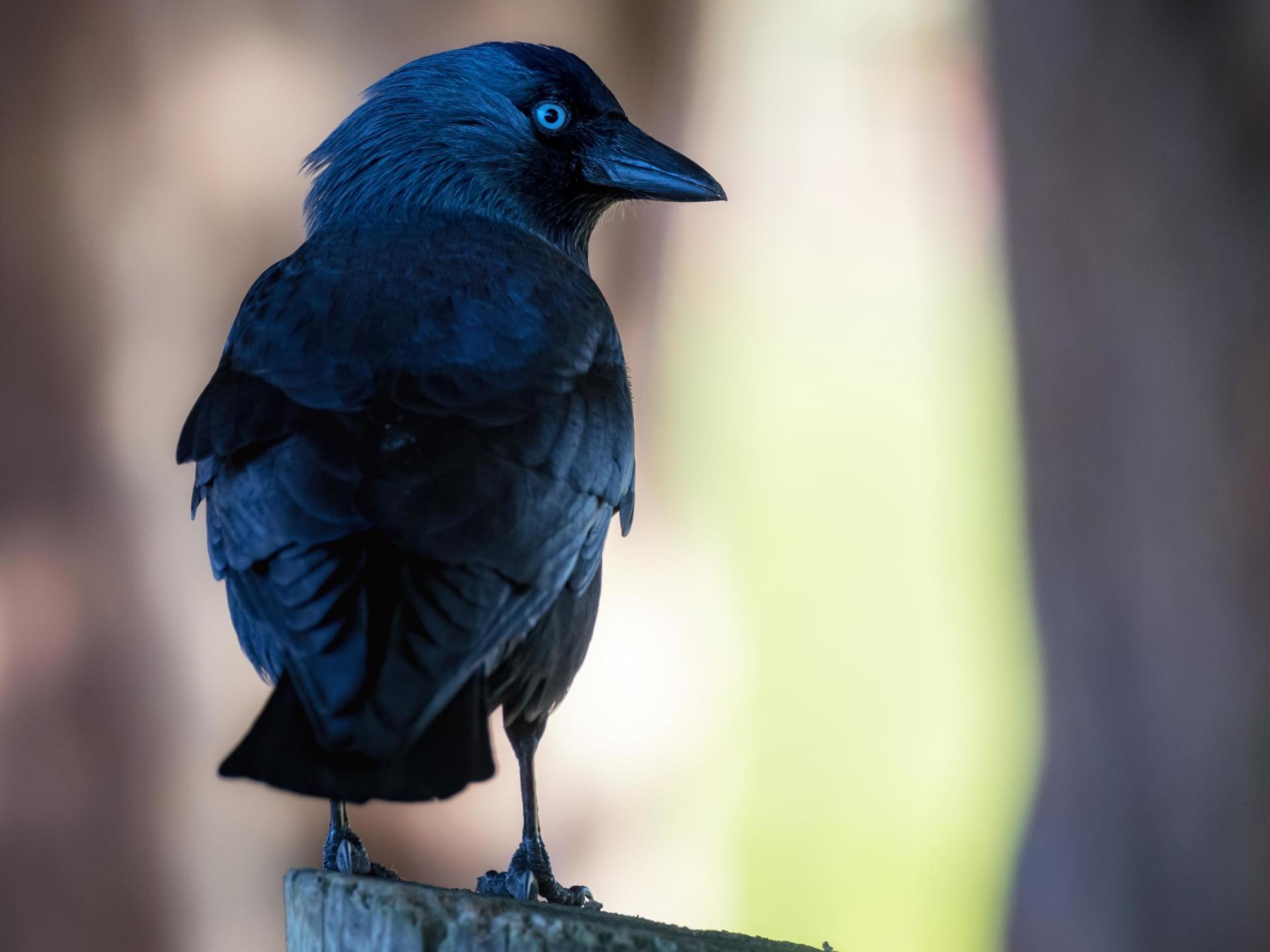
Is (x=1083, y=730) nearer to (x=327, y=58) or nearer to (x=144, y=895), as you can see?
(x=144, y=895)

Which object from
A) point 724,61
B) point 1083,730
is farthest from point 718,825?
point 724,61

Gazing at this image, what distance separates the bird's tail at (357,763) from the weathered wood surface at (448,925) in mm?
225

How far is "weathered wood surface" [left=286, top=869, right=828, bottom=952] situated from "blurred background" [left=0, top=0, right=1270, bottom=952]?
2.44 m

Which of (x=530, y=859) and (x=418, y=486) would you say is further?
(x=530, y=859)

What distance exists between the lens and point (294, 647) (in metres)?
1.69

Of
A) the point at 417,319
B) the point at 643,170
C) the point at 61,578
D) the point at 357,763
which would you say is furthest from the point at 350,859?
the point at 61,578

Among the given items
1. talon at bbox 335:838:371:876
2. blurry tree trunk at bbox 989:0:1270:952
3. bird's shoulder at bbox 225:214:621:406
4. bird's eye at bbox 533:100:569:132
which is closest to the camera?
bird's shoulder at bbox 225:214:621:406

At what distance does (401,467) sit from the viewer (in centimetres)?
179

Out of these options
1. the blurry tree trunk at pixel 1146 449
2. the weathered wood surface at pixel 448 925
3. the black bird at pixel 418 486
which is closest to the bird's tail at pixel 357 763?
the black bird at pixel 418 486

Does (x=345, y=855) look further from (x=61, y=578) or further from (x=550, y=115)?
(x=61, y=578)

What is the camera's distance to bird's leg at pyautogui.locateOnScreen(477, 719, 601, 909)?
2.25 meters

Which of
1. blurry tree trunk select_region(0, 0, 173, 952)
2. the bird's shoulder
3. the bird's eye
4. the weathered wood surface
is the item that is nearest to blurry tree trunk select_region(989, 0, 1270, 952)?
the bird's eye

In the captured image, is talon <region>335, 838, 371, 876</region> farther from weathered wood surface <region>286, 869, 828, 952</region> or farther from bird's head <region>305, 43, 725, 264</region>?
bird's head <region>305, 43, 725, 264</region>

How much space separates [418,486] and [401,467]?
43mm
